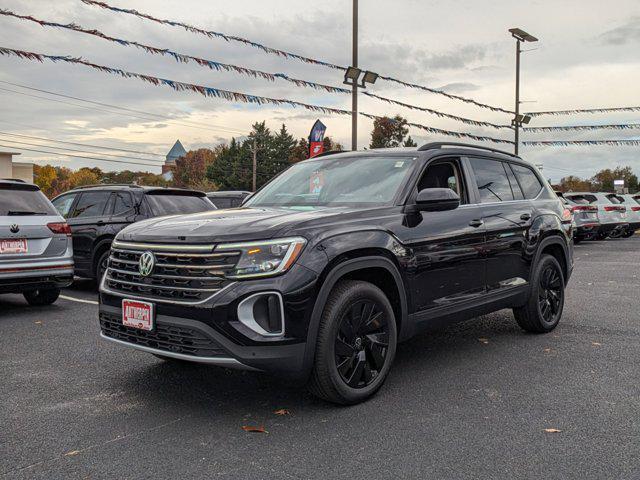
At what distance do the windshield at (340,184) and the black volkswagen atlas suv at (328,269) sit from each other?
0.05 feet

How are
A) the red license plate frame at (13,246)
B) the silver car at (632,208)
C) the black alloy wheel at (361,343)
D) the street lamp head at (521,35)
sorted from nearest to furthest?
the black alloy wheel at (361,343)
the red license plate frame at (13,246)
the silver car at (632,208)
the street lamp head at (521,35)

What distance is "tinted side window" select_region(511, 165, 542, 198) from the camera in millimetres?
6320

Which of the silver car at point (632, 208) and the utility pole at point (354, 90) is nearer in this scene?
the utility pole at point (354, 90)

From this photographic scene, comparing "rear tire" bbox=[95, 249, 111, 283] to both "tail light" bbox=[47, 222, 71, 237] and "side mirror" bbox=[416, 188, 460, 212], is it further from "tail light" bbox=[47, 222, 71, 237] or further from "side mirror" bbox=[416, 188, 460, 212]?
"side mirror" bbox=[416, 188, 460, 212]

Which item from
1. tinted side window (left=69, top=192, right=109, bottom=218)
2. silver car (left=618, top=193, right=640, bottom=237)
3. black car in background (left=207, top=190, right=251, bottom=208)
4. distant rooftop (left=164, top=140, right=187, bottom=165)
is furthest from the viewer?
distant rooftop (left=164, top=140, right=187, bottom=165)

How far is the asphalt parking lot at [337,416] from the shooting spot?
3.20 metres

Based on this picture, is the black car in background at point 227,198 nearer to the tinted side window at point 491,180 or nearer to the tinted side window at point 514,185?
the tinted side window at point 514,185

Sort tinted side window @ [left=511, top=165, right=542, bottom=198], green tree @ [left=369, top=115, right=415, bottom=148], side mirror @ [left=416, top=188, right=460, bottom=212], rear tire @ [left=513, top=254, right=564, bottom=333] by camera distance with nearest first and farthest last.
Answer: side mirror @ [left=416, top=188, right=460, bottom=212] → rear tire @ [left=513, top=254, right=564, bottom=333] → tinted side window @ [left=511, top=165, right=542, bottom=198] → green tree @ [left=369, top=115, right=415, bottom=148]

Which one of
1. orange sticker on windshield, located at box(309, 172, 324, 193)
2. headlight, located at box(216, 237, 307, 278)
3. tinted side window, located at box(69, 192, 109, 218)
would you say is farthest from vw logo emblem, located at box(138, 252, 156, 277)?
tinted side window, located at box(69, 192, 109, 218)

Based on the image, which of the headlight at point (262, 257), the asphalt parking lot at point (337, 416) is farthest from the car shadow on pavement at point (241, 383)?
the headlight at point (262, 257)

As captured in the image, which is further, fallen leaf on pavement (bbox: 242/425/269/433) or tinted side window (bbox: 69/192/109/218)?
tinted side window (bbox: 69/192/109/218)

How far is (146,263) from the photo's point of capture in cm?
399

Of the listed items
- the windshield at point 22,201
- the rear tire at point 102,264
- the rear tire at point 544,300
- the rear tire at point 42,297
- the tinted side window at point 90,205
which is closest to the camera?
the rear tire at point 544,300

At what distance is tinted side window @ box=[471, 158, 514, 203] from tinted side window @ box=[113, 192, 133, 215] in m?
5.60
